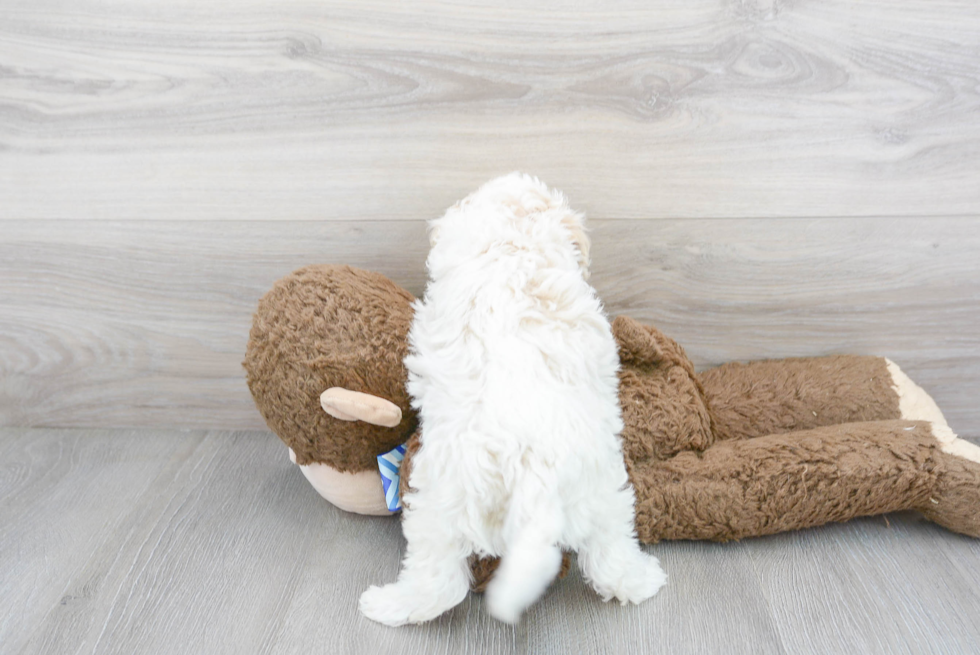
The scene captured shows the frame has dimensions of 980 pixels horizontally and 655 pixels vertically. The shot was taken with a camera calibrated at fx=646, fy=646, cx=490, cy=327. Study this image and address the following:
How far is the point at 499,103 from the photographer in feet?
2.70

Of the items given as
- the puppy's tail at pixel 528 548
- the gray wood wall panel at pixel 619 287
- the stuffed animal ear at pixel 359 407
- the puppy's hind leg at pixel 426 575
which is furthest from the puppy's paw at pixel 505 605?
the gray wood wall panel at pixel 619 287

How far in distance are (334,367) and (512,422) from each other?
0.73 feet

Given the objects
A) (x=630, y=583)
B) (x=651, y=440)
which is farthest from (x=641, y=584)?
(x=651, y=440)

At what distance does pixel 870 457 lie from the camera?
0.75 m

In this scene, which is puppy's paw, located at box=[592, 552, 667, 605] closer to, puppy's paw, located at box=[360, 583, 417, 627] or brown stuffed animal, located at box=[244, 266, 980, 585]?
brown stuffed animal, located at box=[244, 266, 980, 585]

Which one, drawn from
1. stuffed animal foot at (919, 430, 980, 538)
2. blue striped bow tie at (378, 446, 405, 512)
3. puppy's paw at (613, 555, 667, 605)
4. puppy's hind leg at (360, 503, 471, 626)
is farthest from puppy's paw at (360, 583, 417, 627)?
stuffed animal foot at (919, 430, 980, 538)

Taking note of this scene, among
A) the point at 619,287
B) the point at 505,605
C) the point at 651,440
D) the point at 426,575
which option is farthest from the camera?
the point at 619,287

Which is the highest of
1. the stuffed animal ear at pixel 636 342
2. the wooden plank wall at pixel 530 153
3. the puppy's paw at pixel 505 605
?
the wooden plank wall at pixel 530 153

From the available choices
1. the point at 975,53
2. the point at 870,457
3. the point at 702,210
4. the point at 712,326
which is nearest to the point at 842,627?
the point at 870,457

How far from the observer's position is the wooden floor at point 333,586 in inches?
25.8

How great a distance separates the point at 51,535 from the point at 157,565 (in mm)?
171

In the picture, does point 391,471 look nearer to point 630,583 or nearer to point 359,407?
point 359,407

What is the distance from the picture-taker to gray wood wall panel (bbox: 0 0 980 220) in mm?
795

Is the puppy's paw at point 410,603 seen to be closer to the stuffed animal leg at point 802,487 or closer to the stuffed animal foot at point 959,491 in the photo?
the stuffed animal leg at point 802,487
